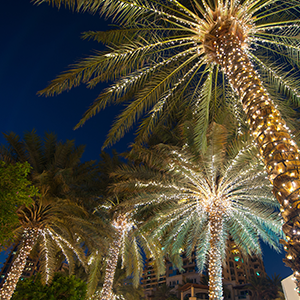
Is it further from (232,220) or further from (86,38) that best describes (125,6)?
(232,220)

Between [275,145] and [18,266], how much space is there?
439 inches

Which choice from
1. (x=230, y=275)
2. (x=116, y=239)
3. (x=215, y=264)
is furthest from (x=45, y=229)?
(x=230, y=275)

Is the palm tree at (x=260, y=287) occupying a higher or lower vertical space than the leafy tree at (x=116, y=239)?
A: higher

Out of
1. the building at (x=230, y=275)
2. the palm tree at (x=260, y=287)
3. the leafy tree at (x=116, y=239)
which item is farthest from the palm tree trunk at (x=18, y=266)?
the building at (x=230, y=275)

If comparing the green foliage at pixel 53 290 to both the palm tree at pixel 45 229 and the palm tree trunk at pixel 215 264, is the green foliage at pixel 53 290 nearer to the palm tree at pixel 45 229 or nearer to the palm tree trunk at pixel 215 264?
the palm tree at pixel 45 229

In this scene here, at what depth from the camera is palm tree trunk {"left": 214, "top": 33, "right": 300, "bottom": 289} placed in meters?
2.36

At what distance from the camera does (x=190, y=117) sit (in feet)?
29.0

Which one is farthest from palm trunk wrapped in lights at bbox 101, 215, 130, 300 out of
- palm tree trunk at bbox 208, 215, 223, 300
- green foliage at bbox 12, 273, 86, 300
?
palm tree trunk at bbox 208, 215, 223, 300

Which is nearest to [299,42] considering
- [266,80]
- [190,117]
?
[266,80]

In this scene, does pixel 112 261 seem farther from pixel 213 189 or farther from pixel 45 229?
pixel 213 189

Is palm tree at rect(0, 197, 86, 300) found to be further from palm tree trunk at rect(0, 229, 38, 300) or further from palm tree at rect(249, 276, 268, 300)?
palm tree at rect(249, 276, 268, 300)

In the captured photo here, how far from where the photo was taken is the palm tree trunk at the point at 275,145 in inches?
92.8

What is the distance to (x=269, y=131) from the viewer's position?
3.07 m

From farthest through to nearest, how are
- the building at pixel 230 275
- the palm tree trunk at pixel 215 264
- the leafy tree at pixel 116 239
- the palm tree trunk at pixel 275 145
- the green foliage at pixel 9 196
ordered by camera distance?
1. the building at pixel 230 275
2. the leafy tree at pixel 116 239
3. the palm tree trunk at pixel 215 264
4. the green foliage at pixel 9 196
5. the palm tree trunk at pixel 275 145
